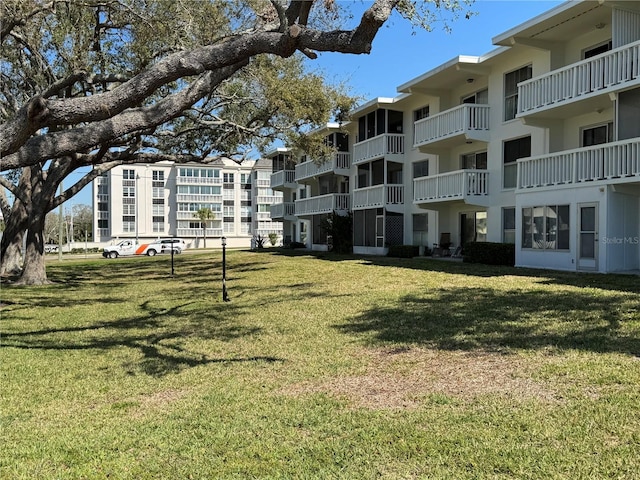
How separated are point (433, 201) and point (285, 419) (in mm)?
18582

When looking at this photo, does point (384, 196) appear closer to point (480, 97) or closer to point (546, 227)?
point (480, 97)

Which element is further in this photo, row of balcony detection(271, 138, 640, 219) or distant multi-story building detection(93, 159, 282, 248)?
distant multi-story building detection(93, 159, 282, 248)

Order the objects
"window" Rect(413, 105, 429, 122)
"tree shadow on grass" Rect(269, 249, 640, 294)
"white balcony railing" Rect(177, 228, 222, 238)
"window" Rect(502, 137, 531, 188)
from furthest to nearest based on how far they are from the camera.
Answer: "white balcony railing" Rect(177, 228, 222, 238)
"window" Rect(413, 105, 429, 122)
"window" Rect(502, 137, 531, 188)
"tree shadow on grass" Rect(269, 249, 640, 294)

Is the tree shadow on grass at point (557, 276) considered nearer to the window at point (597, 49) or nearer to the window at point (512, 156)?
the window at point (512, 156)

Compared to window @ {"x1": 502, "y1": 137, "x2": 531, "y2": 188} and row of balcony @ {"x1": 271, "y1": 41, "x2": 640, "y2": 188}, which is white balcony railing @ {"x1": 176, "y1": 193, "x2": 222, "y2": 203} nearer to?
row of balcony @ {"x1": 271, "y1": 41, "x2": 640, "y2": 188}

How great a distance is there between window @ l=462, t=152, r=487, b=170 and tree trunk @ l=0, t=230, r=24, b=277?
18.2 metres

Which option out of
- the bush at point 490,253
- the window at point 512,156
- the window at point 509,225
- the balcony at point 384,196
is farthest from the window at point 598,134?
the balcony at point 384,196

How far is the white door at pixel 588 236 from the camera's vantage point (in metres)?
14.6

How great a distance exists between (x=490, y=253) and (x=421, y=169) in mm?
8133

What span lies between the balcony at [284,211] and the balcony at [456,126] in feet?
67.1

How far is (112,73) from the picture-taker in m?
15.1

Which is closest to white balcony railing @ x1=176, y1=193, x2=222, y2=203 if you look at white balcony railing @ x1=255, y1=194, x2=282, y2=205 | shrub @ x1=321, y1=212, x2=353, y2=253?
white balcony railing @ x1=255, y1=194, x2=282, y2=205

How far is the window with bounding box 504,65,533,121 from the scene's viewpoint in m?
19.3

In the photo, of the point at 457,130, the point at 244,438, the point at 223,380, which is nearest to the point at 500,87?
the point at 457,130
